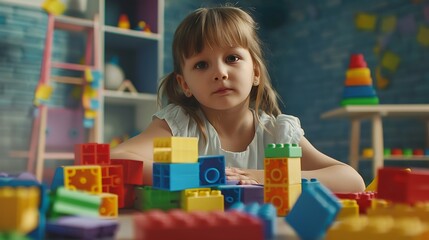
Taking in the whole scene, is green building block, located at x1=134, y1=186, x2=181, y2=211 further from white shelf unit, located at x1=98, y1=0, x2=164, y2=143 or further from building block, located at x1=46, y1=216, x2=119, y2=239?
white shelf unit, located at x1=98, y1=0, x2=164, y2=143

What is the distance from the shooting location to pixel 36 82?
2859 mm

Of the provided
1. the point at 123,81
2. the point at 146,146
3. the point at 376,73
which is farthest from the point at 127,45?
the point at 146,146

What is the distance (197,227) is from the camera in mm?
289

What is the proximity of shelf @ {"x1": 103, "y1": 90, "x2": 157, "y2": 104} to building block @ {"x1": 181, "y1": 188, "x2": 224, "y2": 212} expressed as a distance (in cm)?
233

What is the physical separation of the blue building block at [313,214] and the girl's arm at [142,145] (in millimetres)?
527

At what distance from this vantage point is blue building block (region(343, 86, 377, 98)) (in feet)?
8.34

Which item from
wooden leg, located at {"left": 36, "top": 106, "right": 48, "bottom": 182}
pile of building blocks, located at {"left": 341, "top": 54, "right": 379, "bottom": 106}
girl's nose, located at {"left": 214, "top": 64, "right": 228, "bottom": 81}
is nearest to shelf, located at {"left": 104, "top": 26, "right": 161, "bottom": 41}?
wooden leg, located at {"left": 36, "top": 106, "right": 48, "bottom": 182}

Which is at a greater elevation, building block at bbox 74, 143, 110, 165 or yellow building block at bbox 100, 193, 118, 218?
building block at bbox 74, 143, 110, 165

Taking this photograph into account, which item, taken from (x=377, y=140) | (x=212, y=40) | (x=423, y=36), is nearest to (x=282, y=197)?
(x=212, y=40)

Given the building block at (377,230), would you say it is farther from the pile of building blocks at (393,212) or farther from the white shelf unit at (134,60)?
the white shelf unit at (134,60)

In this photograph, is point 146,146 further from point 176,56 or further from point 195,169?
point 195,169

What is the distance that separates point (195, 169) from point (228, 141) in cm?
82

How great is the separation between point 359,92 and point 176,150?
7.20ft

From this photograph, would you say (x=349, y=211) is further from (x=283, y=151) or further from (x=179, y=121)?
(x=179, y=121)
